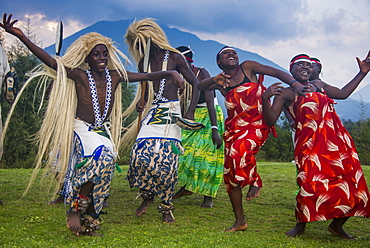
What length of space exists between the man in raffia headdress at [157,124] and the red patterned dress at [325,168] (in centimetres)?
159

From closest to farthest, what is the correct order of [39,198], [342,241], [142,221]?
[342,241] → [142,221] → [39,198]

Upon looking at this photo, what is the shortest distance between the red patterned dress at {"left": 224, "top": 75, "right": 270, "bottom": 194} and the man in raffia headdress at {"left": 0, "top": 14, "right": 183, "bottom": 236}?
793 millimetres

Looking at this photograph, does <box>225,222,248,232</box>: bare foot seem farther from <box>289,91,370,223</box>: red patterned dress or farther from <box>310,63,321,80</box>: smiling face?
<box>310,63,321,80</box>: smiling face

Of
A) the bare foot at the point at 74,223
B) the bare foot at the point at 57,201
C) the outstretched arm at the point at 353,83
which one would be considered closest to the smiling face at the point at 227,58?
the outstretched arm at the point at 353,83

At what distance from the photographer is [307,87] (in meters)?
4.36

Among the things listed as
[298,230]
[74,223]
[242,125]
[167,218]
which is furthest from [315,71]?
[74,223]

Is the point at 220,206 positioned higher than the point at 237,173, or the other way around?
the point at 237,173

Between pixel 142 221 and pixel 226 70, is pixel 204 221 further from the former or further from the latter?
pixel 226 70

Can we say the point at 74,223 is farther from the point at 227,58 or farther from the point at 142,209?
the point at 227,58

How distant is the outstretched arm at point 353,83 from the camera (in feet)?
15.5

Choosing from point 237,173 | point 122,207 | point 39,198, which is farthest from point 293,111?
point 39,198

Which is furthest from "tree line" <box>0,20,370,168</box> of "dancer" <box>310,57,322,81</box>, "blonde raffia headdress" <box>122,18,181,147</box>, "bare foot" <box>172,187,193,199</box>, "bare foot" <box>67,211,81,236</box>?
"bare foot" <box>67,211,81,236</box>

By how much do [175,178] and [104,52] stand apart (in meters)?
1.80

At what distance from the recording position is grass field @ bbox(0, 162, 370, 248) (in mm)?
4004
